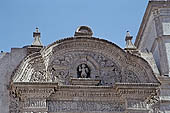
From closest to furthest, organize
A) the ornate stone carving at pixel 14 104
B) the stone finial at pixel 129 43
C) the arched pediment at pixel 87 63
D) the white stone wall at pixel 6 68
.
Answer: the ornate stone carving at pixel 14 104, the white stone wall at pixel 6 68, the arched pediment at pixel 87 63, the stone finial at pixel 129 43

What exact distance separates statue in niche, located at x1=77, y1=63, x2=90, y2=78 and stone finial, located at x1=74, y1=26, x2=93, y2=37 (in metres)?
1.11

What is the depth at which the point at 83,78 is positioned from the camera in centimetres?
1068

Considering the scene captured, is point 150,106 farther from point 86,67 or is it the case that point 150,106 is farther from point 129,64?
point 86,67

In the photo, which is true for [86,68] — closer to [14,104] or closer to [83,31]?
[83,31]

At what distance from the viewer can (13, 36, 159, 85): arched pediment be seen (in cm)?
1060

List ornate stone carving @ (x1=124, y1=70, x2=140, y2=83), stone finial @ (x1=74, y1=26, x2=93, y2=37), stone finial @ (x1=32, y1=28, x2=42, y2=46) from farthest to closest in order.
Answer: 1. stone finial @ (x1=74, y1=26, x2=93, y2=37)
2. stone finial @ (x1=32, y1=28, x2=42, y2=46)
3. ornate stone carving @ (x1=124, y1=70, x2=140, y2=83)

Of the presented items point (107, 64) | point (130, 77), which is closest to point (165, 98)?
point (130, 77)

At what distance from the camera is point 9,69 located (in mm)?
10742

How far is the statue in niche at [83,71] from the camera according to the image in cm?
1082

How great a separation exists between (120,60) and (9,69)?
3577mm

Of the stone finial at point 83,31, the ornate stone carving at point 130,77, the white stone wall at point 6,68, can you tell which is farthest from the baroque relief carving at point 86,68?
the white stone wall at point 6,68

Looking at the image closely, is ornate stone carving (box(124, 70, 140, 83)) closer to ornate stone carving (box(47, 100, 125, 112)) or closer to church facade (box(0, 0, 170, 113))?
church facade (box(0, 0, 170, 113))

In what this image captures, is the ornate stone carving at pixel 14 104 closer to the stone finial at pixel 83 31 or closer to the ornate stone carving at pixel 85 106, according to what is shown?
the ornate stone carving at pixel 85 106

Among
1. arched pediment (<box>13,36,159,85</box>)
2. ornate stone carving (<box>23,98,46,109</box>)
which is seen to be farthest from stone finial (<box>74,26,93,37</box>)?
ornate stone carving (<box>23,98,46,109</box>)
